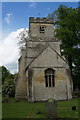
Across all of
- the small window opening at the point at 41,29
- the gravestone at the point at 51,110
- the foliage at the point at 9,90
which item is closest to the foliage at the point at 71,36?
the small window opening at the point at 41,29

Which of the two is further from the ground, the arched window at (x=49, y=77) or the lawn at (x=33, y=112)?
the arched window at (x=49, y=77)

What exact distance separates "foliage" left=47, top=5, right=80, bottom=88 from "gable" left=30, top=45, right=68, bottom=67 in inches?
297

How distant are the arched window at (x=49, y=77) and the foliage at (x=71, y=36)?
28.7 ft

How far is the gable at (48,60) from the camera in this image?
24.0 m

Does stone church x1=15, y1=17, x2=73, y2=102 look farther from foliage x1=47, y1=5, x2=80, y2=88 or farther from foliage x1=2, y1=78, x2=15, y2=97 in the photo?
foliage x1=2, y1=78, x2=15, y2=97

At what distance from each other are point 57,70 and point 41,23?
10501 mm

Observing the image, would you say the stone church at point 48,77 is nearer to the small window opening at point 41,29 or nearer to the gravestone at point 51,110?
the small window opening at point 41,29

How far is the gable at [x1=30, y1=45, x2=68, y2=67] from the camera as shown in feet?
78.8

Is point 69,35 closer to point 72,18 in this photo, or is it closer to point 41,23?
point 72,18

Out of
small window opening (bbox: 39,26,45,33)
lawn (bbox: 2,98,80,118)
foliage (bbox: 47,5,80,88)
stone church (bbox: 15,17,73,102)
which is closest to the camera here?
lawn (bbox: 2,98,80,118)

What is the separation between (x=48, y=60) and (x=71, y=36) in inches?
390

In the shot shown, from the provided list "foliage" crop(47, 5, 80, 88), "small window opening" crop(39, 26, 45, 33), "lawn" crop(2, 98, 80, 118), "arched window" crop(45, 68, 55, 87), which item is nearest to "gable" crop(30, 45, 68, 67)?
"arched window" crop(45, 68, 55, 87)

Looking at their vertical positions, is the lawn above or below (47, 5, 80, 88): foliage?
below

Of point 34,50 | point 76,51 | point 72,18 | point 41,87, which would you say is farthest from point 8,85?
point 72,18
